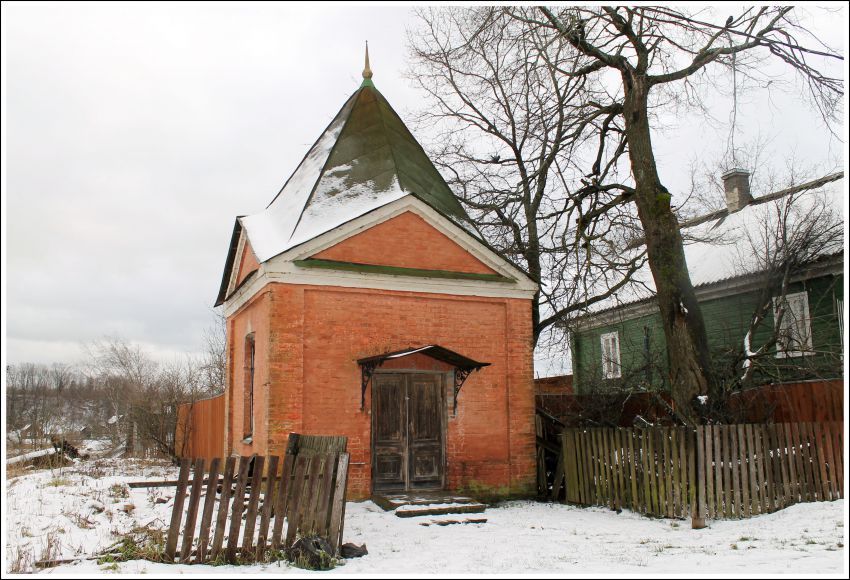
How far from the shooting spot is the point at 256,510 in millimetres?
7238

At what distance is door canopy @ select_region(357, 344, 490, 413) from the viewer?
37.9 feet

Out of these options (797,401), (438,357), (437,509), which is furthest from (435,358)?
(797,401)

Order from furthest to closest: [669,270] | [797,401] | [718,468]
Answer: [797,401] → [669,270] → [718,468]

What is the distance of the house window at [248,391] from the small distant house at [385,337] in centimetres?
3

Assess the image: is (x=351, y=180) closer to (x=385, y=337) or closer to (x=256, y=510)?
(x=385, y=337)

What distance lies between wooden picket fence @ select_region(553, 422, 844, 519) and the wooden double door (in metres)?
2.72

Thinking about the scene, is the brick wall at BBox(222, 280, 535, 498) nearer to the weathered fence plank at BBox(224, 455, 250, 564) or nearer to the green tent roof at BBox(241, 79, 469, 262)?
the green tent roof at BBox(241, 79, 469, 262)

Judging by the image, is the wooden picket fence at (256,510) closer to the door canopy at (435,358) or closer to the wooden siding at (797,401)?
the door canopy at (435,358)

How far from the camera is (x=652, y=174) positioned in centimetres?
1250

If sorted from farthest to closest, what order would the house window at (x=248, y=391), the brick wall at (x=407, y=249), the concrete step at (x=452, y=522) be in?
the house window at (x=248, y=391), the brick wall at (x=407, y=249), the concrete step at (x=452, y=522)

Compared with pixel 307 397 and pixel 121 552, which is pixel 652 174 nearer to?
pixel 307 397

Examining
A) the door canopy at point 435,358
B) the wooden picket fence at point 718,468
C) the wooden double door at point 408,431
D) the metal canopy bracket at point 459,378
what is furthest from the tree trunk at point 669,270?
the wooden double door at point 408,431

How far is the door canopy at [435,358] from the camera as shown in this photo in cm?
1155

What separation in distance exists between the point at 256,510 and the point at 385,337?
207 inches
